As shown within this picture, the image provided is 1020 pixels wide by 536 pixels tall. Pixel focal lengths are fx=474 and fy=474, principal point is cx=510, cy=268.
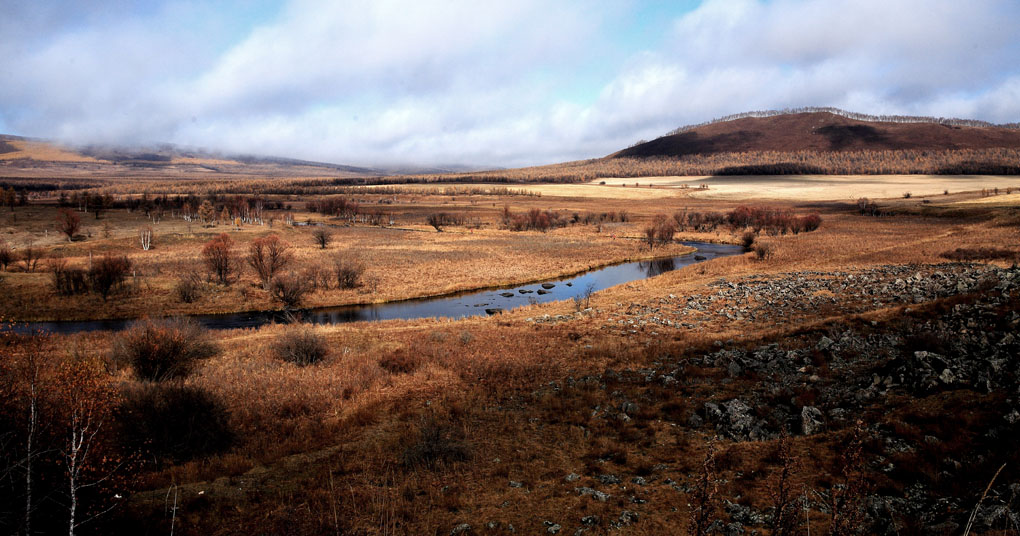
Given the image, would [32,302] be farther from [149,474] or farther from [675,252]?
[675,252]

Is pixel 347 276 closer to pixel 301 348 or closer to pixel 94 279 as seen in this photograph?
pixel 94 279

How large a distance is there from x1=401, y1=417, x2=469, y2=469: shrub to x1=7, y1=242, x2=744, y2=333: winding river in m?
19.6

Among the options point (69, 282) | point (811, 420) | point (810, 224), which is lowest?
point (69, 282)

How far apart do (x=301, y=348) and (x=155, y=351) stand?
4678 millimetres

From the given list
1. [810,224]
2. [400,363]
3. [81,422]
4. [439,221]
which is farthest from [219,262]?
[810,224]

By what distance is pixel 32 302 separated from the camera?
33250 millimetres

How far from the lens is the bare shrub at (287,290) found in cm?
3566

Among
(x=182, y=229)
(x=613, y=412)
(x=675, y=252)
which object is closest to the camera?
(x=613, y=412)

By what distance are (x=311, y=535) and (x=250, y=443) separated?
5.12 m

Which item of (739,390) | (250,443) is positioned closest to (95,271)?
(250,443)

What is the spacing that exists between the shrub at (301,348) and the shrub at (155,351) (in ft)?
9.87

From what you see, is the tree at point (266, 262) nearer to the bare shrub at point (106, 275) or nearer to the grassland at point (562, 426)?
the bare shrub at point (106, 275)

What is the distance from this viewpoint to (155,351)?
54.2 ft

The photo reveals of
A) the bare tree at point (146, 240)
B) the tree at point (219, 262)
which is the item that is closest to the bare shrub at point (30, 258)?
the bare tree at point (146, 240)
